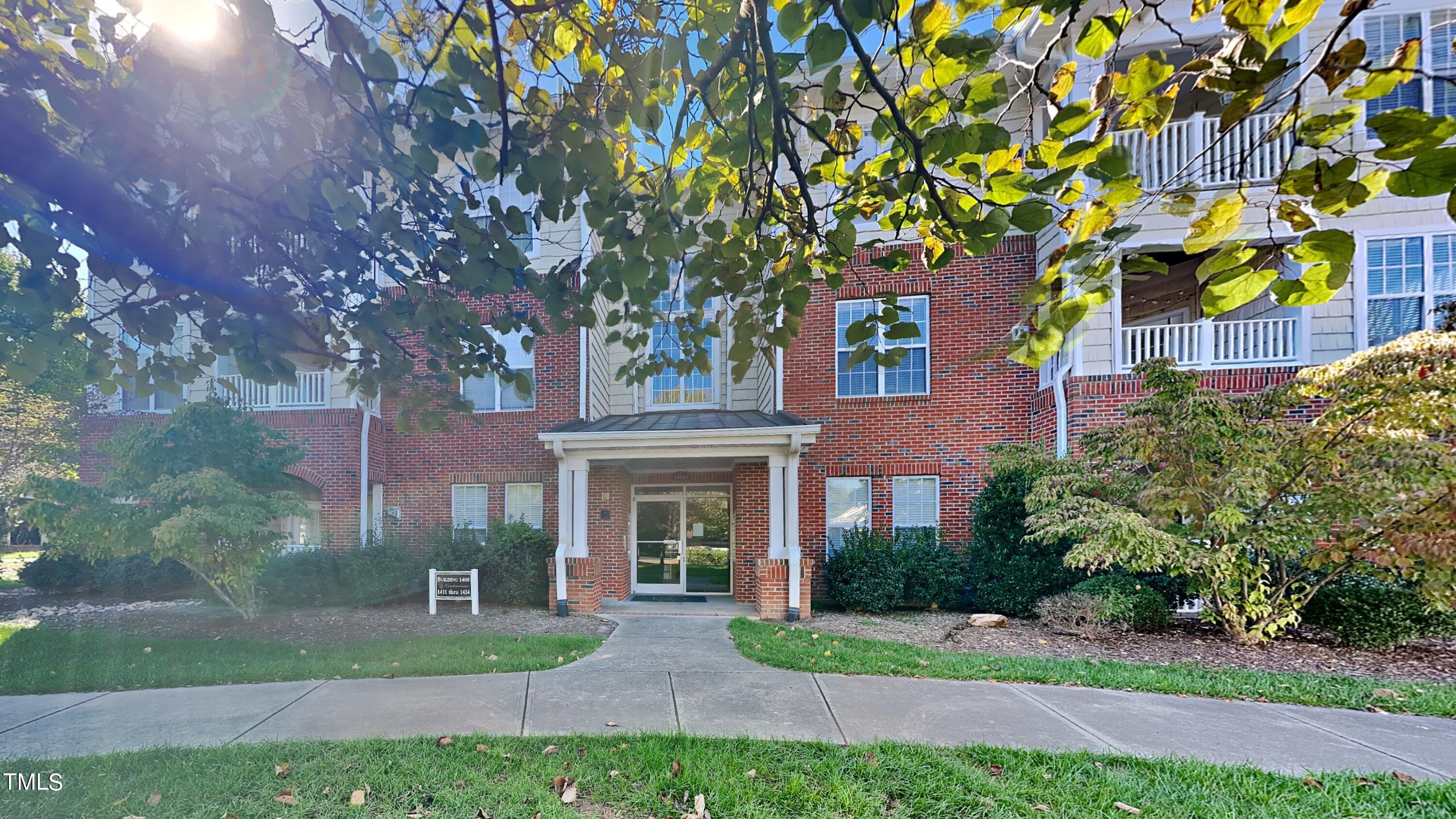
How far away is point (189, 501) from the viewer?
26.7 feet

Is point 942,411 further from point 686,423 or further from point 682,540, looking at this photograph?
point 682,540

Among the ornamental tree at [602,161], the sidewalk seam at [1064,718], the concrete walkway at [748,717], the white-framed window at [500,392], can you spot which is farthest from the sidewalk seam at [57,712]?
the sidewalk seam at [1064,718]

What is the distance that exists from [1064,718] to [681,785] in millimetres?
3030

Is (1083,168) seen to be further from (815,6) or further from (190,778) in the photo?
(190,778)

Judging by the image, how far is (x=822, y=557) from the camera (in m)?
10.4

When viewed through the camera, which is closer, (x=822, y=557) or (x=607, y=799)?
(x=607, y=799)

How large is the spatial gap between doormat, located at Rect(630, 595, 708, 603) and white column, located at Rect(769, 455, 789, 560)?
6.66ft

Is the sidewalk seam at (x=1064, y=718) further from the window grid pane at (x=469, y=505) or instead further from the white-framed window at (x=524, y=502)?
the window grid pane at (x=469, y=505)

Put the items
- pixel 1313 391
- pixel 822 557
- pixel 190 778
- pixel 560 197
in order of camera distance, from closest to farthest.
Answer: pixel 560 197 → pixel 190 778 → pixel 1313 391 → pixel 822 557

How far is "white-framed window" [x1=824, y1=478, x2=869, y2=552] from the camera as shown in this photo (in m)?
10.5

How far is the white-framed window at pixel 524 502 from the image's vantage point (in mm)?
11273

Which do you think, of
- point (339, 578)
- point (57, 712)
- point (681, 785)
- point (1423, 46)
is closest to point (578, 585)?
point (339, 578)

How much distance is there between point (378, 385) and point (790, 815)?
11.8 ft

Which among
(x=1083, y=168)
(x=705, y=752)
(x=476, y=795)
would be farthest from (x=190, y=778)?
(x=1083, y=168)
